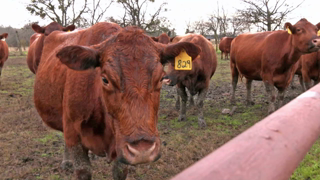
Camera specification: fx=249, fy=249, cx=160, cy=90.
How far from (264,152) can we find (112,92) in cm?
152

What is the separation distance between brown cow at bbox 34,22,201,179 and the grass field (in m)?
1.33

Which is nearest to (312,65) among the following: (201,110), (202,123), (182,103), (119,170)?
(201,110)

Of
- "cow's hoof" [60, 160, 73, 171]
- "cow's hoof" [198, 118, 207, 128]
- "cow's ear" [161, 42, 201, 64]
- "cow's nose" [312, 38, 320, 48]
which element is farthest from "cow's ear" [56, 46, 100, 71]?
"cow's nose" [312, 38, 320, 48]

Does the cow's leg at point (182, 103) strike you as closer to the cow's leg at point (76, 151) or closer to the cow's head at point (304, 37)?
the cow's head at point (304, 37)

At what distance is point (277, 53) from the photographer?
6.49 metres

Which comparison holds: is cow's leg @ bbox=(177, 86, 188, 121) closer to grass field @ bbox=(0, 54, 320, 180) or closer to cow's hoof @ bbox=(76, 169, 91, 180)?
grass field @ bbox=(0, 54, 320, 180)

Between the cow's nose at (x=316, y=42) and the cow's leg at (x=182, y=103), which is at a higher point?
the cow's nose at (x=316, y=42)

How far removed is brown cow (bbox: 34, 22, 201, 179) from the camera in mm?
1845

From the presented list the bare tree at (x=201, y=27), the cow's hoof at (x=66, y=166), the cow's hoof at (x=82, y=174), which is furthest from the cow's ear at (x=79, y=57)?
the bare tree at (x=201, y=27)

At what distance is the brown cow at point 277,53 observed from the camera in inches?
237

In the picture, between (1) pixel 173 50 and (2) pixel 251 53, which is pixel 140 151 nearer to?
(1) pixel 173 50

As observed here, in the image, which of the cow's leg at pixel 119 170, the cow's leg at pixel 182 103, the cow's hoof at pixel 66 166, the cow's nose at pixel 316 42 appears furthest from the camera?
the cow's leg at pixel 182 103

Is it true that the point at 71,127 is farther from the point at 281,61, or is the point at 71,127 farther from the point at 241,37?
the point at 241,37

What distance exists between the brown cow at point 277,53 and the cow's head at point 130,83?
5070 mm
